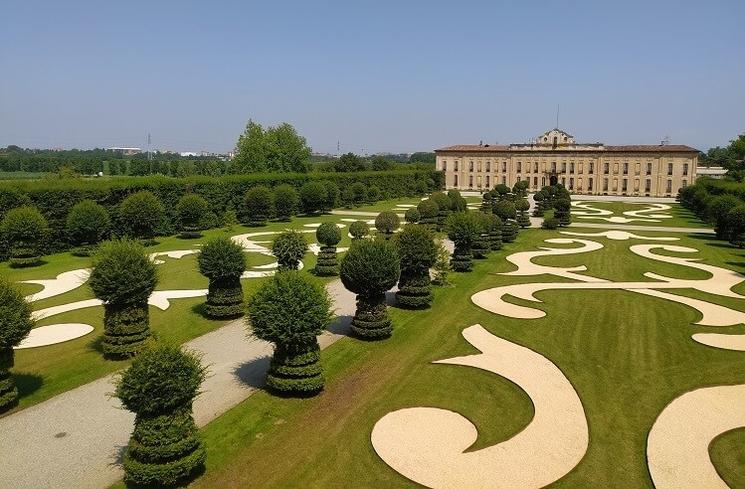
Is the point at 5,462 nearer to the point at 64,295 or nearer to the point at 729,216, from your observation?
the point at 64,295

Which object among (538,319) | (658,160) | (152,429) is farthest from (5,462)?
(658,160)

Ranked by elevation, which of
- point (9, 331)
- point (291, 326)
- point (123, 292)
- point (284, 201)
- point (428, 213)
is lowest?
point (428, 213)

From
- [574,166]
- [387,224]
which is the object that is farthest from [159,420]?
[574,166]

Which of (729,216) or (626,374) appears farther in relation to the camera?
(729,216)

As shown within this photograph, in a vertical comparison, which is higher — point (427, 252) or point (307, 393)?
point (427, 252)

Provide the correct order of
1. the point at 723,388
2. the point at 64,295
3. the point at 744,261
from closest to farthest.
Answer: the point at 723,388 < the point at 64,295 < the point at 744,261

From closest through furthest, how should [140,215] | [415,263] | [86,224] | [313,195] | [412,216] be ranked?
[415,263], [86,224], [140,215], [412,216], [313,195]

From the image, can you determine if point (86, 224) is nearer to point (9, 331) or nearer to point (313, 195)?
point (9, 331)

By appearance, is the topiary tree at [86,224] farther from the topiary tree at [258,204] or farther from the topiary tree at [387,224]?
the topiary tree at [387,224]
